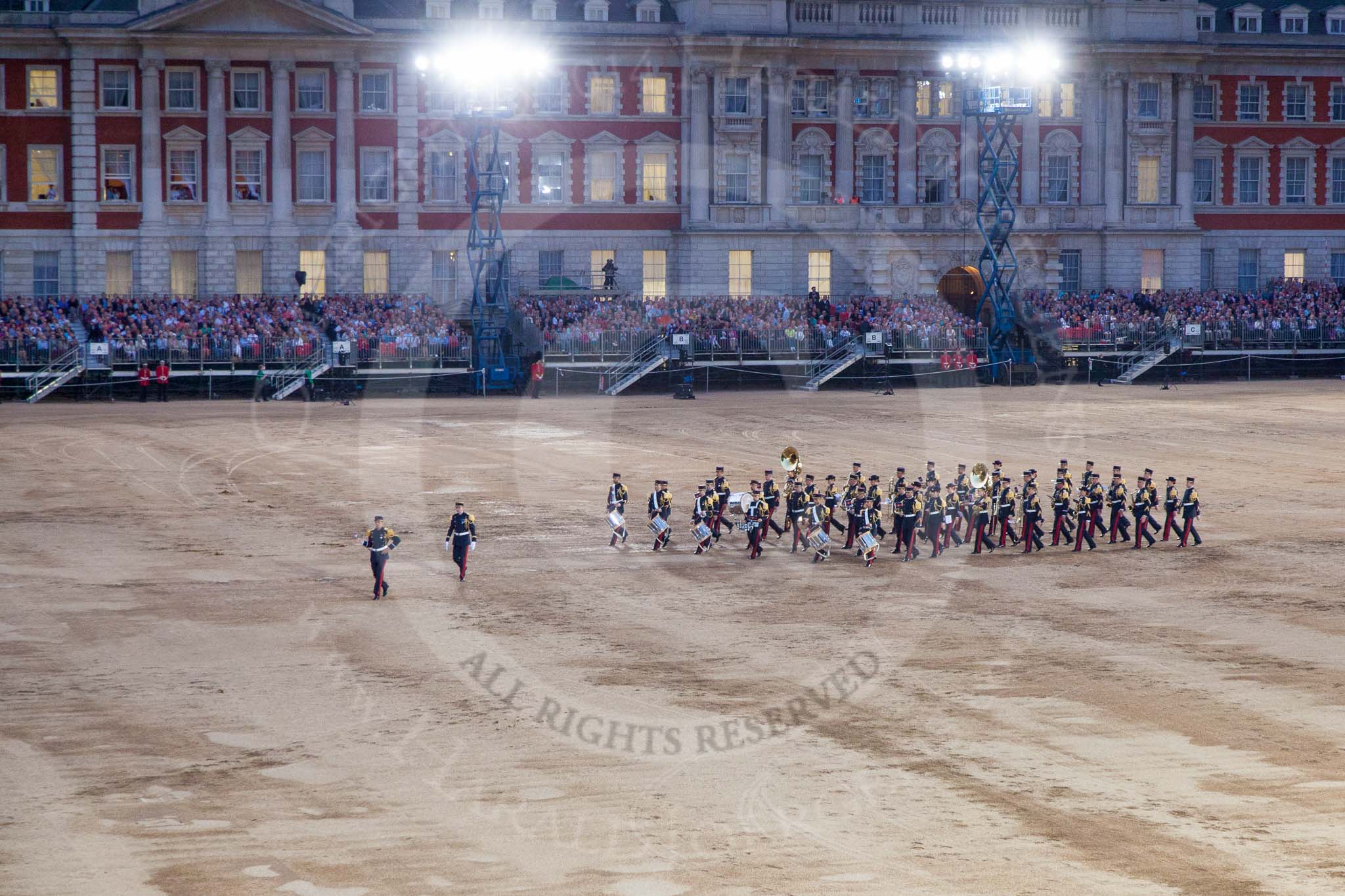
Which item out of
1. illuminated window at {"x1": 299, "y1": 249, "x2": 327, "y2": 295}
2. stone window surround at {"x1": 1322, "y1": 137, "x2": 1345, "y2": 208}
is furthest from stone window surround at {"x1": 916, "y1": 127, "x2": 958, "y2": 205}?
illuminated window at {"x1": 299, "y1": 249, "x2": 327, "y2": 295}

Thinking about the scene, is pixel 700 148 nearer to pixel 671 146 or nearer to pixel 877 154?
pixel 671 146

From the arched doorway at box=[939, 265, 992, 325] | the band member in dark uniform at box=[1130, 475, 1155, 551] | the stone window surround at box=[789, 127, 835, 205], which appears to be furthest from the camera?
the arched doorway at box=[939, 265, 992, 325]

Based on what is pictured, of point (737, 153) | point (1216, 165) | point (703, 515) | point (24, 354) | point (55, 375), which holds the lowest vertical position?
point (703, 515)

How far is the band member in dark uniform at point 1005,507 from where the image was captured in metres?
29.7

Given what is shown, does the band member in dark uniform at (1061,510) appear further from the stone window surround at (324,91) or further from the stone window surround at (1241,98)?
the stone window surround at (1241,98)

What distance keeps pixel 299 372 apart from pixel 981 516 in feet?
106

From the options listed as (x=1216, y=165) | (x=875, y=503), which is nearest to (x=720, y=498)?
(x=875, y=503)

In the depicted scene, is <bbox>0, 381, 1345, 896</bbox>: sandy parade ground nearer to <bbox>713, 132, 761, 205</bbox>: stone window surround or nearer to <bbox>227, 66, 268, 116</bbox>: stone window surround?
<bbox>227, 66, 268, 116</bbox>: stone window surround

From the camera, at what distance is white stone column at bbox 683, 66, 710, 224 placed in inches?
2805

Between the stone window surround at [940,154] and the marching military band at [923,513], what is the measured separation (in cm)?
4460

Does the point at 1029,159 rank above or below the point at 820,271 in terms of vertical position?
above

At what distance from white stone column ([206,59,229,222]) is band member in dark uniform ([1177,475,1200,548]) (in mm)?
47199

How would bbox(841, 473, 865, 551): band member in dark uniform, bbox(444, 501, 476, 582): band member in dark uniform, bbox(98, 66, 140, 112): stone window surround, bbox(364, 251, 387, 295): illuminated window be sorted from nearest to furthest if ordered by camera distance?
1. bbox(444, 501, 476, 582): band member in dark uniform
2. bbox(841, 473, 865, 551): band member in dark uniform
3. bbox(98, 66, 140, 112): stone window surround
4. bbox(364, 251, 387, 295): illuminated window

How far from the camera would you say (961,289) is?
74.1m
